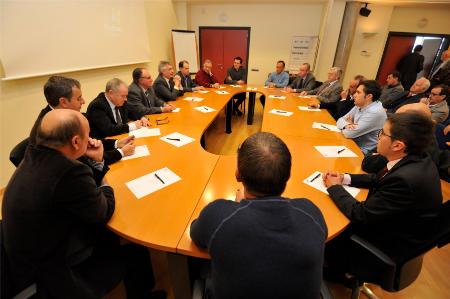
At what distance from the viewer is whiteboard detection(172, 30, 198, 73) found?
594cm

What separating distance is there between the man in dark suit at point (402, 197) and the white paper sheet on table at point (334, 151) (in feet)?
2.13

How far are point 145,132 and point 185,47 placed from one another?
471 cm

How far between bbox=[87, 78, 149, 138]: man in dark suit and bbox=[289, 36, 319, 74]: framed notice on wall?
17.6 feet

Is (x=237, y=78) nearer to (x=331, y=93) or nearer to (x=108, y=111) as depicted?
(x=331, y=93)

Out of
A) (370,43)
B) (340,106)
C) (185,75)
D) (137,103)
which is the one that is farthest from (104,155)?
(370,43)

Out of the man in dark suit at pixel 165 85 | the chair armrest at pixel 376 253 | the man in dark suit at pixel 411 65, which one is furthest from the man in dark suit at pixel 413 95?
the man in dark suit at pixel 165 85

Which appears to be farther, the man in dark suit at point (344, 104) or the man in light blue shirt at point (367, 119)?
the man in dark suit at point (344, 104)

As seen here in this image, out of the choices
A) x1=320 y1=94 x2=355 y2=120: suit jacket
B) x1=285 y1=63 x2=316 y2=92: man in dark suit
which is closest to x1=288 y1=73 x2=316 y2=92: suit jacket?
x1=285 y1=63 x2=316 y2=92: man in dark suit

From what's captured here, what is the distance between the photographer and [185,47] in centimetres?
616

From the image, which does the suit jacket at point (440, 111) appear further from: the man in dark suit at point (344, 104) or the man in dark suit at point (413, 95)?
the man in dark suit at point (344, 104)

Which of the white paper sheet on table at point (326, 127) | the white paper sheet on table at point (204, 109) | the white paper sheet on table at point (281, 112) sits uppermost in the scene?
the white paper sheet on table at point (204, 109)

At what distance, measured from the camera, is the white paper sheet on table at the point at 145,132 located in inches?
86.0

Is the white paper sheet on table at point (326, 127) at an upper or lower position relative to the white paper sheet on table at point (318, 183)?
upper

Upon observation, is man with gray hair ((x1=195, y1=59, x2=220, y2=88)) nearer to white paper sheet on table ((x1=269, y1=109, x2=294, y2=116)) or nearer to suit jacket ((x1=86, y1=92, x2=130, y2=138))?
white paper sheet on table ((x1=269, y1=109, x2=294, y2=116))
